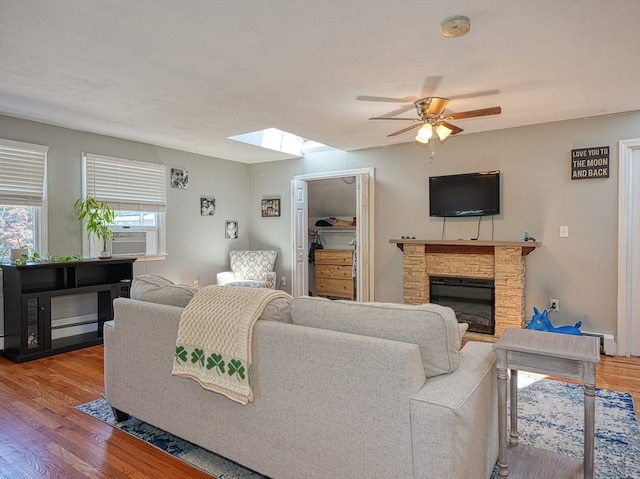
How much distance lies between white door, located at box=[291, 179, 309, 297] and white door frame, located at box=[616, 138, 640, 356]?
12.8ft

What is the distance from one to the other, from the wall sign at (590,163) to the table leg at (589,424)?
10.3 ft

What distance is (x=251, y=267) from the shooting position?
19.7 feet

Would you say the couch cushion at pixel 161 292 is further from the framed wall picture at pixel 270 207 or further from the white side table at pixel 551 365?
the framed wall picture at pixel 270 207

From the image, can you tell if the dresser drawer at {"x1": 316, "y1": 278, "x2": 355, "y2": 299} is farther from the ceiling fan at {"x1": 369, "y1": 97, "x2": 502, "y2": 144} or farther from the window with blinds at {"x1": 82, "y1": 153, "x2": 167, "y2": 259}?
the ceiling fan at {"x1": 369, "y1": 97, "x2": 502, "y2": 144}

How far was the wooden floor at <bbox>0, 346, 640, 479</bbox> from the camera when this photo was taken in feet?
6.61

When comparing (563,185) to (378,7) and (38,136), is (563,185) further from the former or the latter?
(38,136)

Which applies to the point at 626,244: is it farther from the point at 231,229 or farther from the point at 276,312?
the point at 231,229

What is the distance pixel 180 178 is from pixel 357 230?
259cm

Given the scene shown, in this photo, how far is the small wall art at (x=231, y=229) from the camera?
629 cm

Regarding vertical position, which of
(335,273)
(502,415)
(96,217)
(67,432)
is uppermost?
(96,217)

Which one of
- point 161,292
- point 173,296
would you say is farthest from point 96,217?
point 173,296

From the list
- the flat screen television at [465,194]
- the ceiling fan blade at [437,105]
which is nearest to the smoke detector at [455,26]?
the ceiling fan blade at [437,105]

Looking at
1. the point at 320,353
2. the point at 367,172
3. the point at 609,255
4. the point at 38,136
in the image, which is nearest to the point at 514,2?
the point at 320,353

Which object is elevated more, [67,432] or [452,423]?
[452,423]
